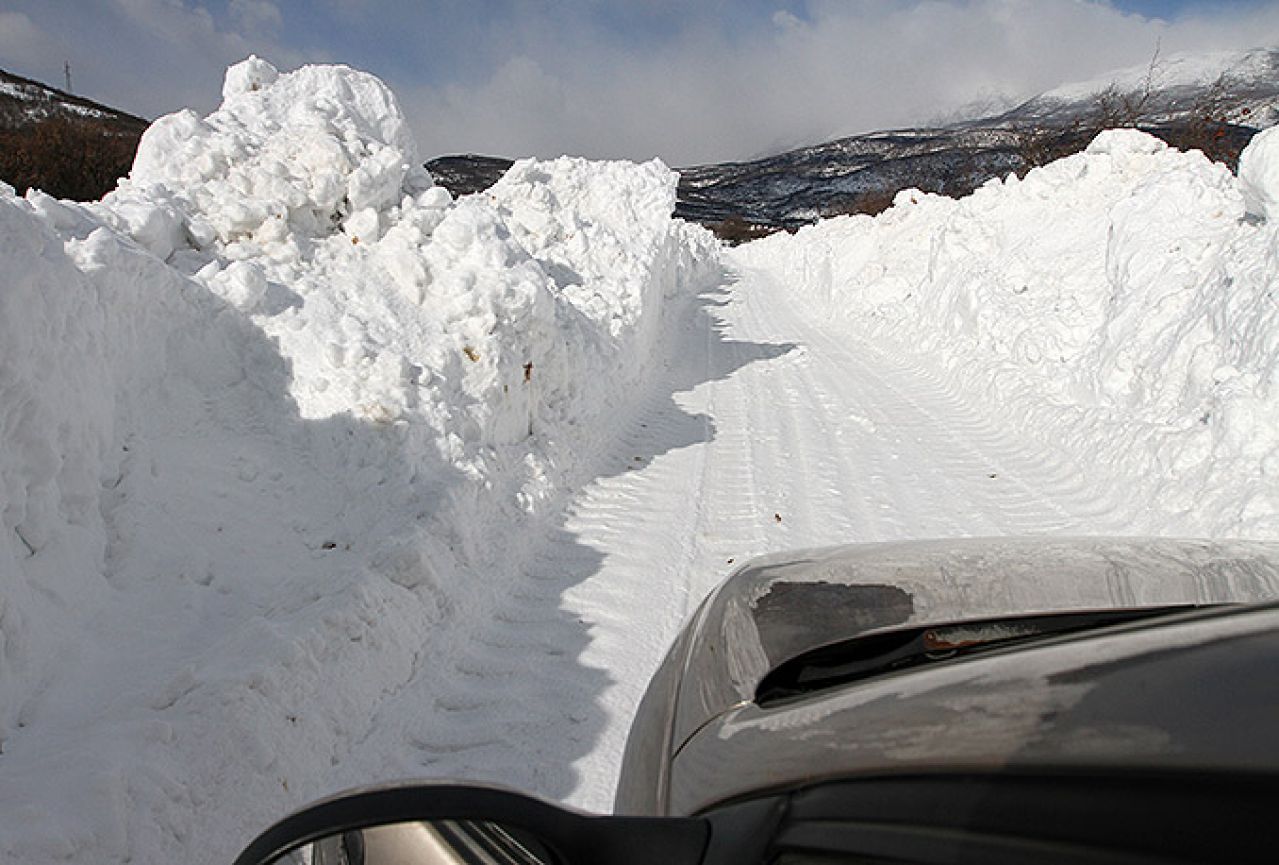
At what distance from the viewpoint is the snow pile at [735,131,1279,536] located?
224 inches

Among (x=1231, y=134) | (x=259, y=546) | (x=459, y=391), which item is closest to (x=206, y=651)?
(x=259, y=546)

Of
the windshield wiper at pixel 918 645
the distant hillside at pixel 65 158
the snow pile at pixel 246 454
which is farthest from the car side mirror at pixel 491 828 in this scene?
the distant hillside at pixel 65 158

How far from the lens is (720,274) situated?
32.3 metres

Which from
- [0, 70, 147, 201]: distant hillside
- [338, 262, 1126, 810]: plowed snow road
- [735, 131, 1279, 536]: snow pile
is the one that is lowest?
[338, 262, 1126, 810]: plowed snow road

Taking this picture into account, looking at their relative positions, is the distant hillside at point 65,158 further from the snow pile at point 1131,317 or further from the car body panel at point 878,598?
the car body panel at point 878,598

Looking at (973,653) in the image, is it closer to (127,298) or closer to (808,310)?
(127,298)

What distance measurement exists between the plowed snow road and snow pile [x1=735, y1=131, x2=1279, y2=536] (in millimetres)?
539

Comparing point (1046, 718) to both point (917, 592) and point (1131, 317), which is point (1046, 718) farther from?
point (1131, 317)

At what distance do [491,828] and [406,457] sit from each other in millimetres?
4122

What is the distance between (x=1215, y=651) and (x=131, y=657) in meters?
3.83

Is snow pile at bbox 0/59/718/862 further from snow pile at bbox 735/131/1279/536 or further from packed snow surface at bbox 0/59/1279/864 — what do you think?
snow pile at bbox 735/131/1279/536

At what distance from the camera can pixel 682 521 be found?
5.97 meters

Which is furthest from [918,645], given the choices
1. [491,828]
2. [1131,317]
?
[1131,317]

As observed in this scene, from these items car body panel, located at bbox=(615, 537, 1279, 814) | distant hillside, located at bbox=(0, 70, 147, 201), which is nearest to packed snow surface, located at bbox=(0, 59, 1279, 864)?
car body panel, located at bbox=(615, 537, 1279, 814)
